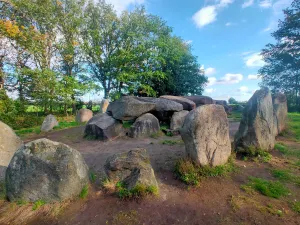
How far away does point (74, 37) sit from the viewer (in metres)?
21.8

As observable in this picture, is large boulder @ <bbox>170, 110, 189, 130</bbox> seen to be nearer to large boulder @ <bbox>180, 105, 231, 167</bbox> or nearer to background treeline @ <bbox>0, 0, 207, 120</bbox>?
large boulder @ <bbox>180, 105, 231, 167</bbox>

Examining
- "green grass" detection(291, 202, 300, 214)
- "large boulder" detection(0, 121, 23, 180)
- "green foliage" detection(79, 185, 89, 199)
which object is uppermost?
"large boulder" detection(0, 121, 23, 180)

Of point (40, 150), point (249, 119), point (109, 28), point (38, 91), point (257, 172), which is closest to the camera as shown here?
point (40, 150)

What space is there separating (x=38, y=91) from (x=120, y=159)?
16.4 metres

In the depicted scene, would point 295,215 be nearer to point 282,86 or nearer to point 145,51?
point 145,51

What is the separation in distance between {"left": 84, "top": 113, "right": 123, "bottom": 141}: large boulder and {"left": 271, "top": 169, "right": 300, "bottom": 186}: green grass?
265 inches

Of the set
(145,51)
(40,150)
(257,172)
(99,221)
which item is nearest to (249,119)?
(257,172)

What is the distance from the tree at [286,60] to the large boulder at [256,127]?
2275 centimetres

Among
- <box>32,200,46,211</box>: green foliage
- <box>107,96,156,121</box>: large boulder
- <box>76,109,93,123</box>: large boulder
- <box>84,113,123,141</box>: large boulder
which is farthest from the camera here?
<box>76,109,93,123</box>: large boulder

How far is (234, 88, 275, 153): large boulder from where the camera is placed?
5.60m

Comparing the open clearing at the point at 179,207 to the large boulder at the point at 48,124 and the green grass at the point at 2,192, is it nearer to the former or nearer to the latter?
the green grass at the point at 2,192

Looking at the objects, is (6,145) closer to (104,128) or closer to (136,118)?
(104,128)

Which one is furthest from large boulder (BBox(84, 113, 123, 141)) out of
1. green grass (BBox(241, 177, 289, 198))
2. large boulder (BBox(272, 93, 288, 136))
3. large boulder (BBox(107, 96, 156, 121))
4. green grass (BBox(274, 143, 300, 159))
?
large boulder (BBox(272, 93, 288, 136))

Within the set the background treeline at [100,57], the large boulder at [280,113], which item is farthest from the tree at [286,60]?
the large boulder at [280,113]
